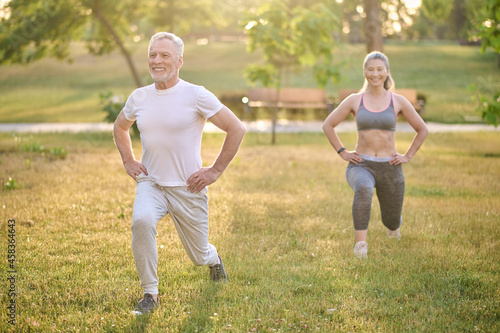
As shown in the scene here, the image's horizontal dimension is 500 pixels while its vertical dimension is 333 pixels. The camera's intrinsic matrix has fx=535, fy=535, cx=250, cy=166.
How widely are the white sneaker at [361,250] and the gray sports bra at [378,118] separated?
1.26m

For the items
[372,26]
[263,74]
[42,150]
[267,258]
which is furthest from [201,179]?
[372,26]

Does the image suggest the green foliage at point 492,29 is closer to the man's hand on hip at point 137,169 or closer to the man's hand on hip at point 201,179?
the man's hand on hip at point 201,179

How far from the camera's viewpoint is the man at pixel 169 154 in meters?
Answer: 4.20

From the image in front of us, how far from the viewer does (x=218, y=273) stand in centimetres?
496

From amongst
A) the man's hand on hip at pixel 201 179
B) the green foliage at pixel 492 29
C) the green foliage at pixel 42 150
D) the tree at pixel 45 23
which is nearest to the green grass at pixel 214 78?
the tree at pixel 45 23

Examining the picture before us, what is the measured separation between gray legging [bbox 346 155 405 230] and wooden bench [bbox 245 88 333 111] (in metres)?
12.9

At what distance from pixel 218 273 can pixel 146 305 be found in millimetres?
892

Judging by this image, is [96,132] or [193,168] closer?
[193,168]

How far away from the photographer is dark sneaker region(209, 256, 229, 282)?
4945mm

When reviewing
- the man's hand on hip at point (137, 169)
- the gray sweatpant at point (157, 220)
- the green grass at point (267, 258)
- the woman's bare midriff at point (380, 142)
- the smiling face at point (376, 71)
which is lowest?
the green grass at point (267, 258)

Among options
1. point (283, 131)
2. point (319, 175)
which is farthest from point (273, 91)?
point (319, 175)

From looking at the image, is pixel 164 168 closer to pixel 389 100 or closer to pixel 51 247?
pixel 51 247

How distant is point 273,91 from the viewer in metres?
19.0

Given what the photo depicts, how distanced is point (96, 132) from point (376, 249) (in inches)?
483
